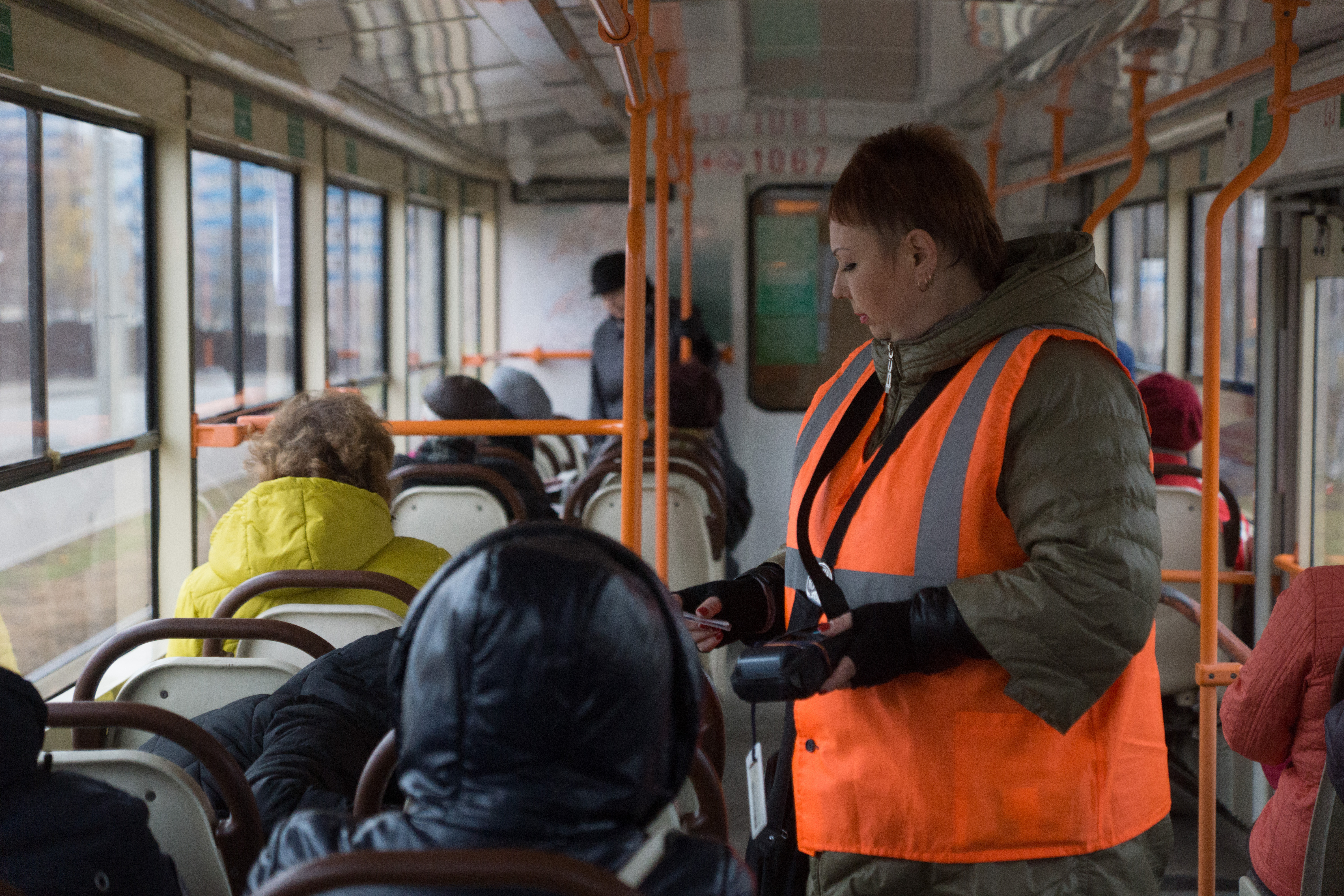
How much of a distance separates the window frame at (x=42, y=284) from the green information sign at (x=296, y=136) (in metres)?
0.90

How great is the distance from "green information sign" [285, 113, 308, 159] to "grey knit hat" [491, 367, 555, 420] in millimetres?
1438

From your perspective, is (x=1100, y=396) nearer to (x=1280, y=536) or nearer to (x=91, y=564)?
(x=1280, y=536)

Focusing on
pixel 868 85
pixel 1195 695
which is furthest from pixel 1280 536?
pixel 868 85

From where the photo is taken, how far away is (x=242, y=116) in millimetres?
3908

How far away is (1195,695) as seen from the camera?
3908 millimetres

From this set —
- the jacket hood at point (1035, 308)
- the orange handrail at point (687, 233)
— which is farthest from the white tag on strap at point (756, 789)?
the orange handrail at point (687, 233)

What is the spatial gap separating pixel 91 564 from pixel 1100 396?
286cm

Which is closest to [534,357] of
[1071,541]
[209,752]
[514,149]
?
[514,149]

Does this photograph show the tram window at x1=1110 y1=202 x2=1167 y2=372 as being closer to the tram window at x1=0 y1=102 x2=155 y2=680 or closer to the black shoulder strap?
the tram window at x1=0 y1=102 x2=155 y2=680

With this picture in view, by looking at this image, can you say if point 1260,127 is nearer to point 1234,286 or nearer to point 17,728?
point 1234,286

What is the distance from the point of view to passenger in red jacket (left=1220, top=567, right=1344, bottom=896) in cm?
219

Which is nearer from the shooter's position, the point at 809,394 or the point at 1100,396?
the point at 1100,396

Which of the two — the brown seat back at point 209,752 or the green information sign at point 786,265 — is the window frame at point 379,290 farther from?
the brown seat back at point 209,752

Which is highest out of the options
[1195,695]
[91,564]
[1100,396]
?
[1100,396]
